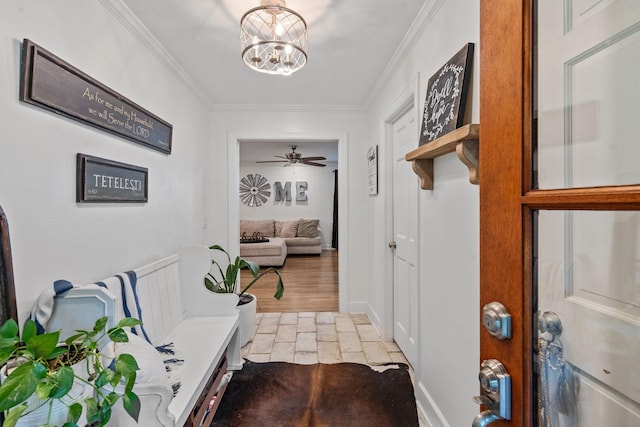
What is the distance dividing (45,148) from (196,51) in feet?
4.53

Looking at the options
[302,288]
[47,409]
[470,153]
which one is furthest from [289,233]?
[47,409]

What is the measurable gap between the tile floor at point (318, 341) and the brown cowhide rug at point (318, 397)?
12 centimetres

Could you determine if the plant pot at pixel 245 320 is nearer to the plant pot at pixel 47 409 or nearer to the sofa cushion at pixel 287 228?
the plant pot at pixel 47 409

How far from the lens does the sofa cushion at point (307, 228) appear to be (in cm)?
721

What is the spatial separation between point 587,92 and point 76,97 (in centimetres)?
185

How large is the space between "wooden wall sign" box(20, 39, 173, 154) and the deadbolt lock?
5.58 feet

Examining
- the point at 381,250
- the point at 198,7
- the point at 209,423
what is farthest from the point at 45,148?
the point at 381,250

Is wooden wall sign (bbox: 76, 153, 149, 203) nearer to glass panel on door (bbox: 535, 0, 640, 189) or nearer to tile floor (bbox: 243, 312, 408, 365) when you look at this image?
tile floor (bbox: 243, 312, 408, 365)

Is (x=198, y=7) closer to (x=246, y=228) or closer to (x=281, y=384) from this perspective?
(x=281, y=384)

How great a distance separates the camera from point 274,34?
1525mm

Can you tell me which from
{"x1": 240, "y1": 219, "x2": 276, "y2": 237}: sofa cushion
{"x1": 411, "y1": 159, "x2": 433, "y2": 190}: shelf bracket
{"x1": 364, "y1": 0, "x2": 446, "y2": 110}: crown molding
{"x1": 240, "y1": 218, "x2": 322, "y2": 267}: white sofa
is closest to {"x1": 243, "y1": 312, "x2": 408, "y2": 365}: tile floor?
{"x1": 411, "y1": 159, "x2": 433, "y2": 190}: shelf bracket

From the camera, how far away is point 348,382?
2.05 metres

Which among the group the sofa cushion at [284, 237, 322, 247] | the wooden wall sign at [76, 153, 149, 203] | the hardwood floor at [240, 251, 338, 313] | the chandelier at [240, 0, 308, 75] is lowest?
the hardwood floor at [240, 251, 338, 313]

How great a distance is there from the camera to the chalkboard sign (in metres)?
1.30
